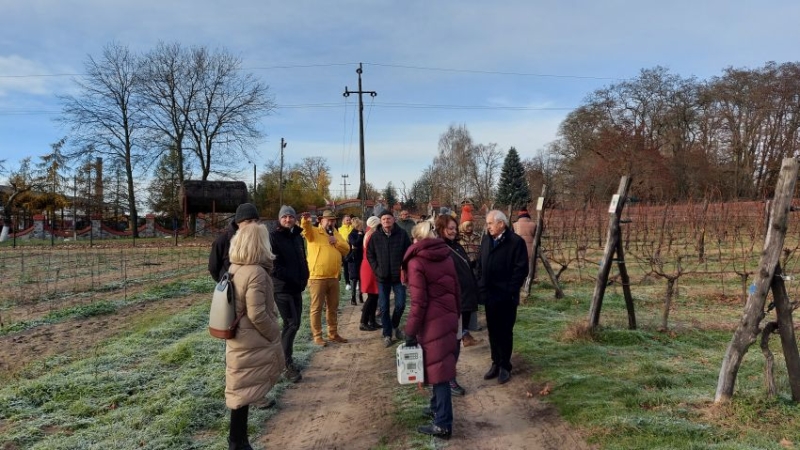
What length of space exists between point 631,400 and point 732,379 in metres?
0.72

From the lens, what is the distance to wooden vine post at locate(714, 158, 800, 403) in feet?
11.8

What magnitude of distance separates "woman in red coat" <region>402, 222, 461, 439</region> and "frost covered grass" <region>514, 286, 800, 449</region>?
1.06 m

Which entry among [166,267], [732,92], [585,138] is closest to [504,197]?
[585,138]

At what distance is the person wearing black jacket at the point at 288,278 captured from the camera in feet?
16.7

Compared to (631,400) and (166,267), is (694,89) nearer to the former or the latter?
(166,267)

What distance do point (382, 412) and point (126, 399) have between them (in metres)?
2.32

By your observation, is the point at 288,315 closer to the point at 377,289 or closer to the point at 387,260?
the point at 387,260

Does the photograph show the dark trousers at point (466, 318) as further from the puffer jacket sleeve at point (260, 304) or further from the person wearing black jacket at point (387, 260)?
the puffer jacket sleeve at point (260, 304)

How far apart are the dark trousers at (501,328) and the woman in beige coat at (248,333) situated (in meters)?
2.21

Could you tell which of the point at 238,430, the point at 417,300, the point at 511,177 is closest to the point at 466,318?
the point at 417,300

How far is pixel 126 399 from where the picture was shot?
4605mm

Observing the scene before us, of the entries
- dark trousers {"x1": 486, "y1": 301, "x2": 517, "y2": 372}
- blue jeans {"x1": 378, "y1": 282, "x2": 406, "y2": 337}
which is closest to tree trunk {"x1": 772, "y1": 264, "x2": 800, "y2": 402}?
dark trousers {"x1": 486, "y1": 301, "x2": 517, "y2": 372}

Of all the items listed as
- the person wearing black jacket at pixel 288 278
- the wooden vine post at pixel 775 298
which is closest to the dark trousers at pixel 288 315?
the person wearing black jacket at pixel 288 278

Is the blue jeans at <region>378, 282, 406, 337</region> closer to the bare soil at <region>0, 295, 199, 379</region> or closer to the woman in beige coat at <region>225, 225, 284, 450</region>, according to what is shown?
Answer: the woman in beige coat at <region>225, 225, 284, 450</region>
